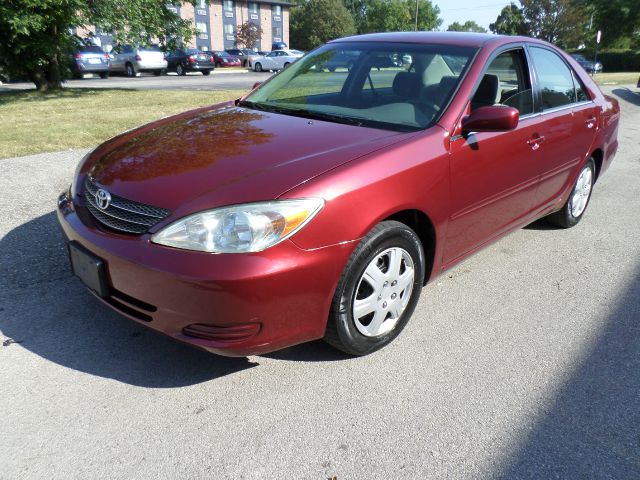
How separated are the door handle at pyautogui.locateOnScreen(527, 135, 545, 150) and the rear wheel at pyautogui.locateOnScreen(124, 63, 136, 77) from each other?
93.5ft

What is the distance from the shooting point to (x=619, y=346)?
3090 millimetres

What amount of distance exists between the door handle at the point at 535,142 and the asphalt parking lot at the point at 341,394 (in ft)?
3.13

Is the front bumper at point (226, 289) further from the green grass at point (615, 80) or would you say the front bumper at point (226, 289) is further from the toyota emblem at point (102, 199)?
the green grass at point (615, 80)

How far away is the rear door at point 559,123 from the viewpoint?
401cm

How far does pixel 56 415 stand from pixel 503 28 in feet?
296

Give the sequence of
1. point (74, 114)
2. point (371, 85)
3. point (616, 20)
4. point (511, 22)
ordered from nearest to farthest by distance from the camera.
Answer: point (371, 85)
point (74, 114)
point (616, 20)
point (511, 22)

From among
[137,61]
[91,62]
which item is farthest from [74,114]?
[137,61]

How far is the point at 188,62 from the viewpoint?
98.9 ft

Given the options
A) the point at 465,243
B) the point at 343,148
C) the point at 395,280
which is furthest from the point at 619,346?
the point at 343,148

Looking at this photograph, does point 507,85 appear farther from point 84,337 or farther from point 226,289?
point 84,337

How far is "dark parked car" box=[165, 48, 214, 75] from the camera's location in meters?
30.0

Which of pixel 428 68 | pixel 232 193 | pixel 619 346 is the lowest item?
pixel 619 346

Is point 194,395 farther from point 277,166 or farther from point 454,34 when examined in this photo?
point 454,34

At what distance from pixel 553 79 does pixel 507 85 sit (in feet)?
2.47
